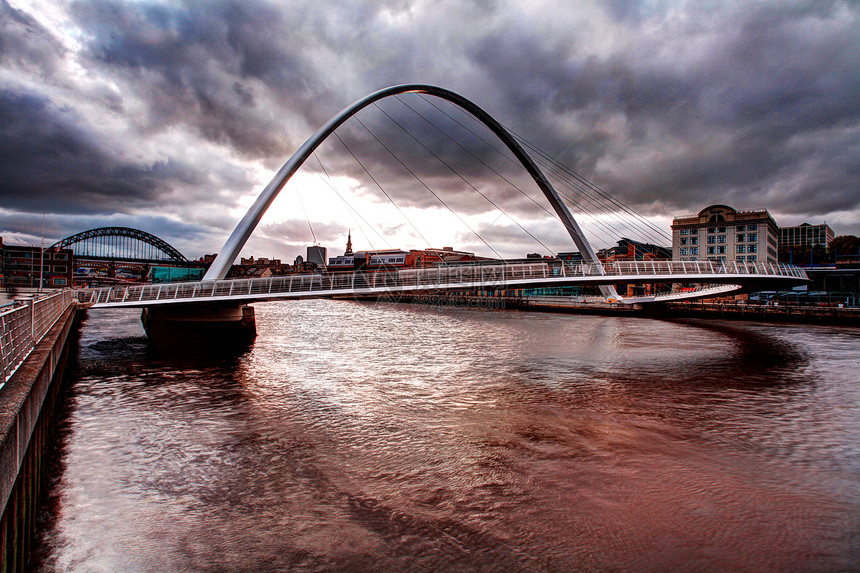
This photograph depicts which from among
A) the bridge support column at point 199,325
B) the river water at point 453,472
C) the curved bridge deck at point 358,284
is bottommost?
the river water at point 453,472

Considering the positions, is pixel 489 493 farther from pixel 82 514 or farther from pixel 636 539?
pixel 82 514

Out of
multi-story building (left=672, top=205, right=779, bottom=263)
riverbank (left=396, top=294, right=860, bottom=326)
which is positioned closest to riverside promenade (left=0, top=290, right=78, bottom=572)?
riverbank (left=396, top=294, right=860, bottom=326)

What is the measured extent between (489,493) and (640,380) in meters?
11.8

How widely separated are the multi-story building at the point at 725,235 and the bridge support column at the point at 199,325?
64.8 m

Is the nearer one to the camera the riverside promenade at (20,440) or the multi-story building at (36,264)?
the riverside promenade at (20,440)

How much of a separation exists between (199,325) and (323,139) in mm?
15323

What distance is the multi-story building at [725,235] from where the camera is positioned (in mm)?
69562

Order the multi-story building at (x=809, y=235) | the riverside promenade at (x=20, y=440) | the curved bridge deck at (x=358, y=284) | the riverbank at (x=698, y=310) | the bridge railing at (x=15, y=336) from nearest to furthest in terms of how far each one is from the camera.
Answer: the riverside promenade at (x=20, y=440), the bridge railing at (x=15, y=336), the curved bridge deck at (x=358, y=284), the riverbank at (x=698, y=310), the multi-story building at (x=809, y=235)

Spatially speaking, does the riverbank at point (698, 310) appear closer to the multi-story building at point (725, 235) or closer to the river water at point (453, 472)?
the multi-story building at point (725, 235)

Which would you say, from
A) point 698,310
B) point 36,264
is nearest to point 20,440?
point 698,310

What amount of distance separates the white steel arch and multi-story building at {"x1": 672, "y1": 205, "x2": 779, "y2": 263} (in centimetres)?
3484

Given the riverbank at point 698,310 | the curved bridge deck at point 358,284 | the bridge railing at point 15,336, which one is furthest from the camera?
the riverbank at point 698,310

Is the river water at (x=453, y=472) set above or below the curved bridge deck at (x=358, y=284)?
below

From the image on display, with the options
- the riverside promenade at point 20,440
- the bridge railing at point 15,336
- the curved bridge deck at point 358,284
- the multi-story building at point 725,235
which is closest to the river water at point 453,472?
the riverside promenade at point 20,440
